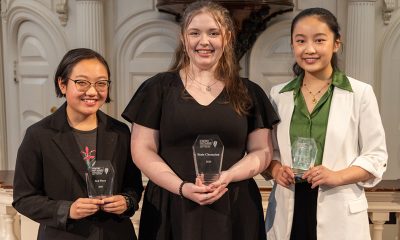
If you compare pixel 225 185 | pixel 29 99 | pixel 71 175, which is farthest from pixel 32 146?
pixel 29 99

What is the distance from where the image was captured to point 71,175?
1729mm

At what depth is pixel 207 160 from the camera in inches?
65.1

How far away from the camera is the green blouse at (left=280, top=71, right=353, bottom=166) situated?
6.14ft

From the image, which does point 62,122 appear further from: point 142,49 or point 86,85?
point 142,49

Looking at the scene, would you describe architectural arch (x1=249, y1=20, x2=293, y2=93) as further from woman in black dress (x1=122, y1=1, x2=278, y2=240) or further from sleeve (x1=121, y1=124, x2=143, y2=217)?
sleeve (x1=121, y1=124, x2=143, y2=217)

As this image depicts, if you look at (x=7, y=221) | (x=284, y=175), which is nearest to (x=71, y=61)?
(x=284, y=175)

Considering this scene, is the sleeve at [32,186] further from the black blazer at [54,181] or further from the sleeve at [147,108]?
the sleeve at [147,108]

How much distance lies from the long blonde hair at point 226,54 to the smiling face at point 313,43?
238mm

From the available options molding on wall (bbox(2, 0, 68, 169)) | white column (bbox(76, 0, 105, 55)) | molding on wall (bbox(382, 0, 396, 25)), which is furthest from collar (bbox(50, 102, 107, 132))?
molding on wall (bbox(382, 0, 396, 25))

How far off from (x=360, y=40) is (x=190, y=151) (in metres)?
3.25

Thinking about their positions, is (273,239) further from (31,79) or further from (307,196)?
(31,79)

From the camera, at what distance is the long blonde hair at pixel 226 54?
69.5 inches

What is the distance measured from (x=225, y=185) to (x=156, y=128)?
330 millimetres

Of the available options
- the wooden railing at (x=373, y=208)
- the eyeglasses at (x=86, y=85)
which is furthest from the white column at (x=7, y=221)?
the eyeglasses at (x=86, y=85)
